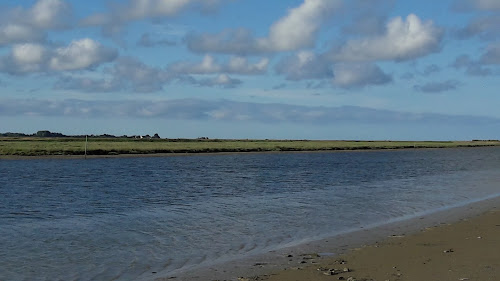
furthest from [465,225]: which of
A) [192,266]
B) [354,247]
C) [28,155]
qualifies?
[28,155]

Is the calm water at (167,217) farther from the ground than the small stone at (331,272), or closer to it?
closer to it

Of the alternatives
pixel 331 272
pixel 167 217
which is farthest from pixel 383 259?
pixel 167 217

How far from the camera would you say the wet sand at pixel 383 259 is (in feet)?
32.4

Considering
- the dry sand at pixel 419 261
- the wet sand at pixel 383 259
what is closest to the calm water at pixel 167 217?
the wet sand at pixel 383 259

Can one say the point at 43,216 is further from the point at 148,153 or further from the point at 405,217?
the point at 148,153

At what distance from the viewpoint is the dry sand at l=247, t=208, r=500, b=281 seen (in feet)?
31.8

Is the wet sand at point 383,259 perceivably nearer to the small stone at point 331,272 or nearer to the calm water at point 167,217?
the small stone at point 331,272

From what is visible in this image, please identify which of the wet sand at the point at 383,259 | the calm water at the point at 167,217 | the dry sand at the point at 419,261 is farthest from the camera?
the calm water at the point at 167,217

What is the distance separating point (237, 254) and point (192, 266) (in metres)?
1.64

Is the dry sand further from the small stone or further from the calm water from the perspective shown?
the calm water

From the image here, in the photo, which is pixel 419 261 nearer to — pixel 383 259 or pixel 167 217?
pixel 383 259

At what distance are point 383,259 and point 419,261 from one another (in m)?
0.79

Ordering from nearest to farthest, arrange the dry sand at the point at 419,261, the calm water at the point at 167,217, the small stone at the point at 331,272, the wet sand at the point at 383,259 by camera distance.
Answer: the dry sand at the point at 419,261 < the wet sand at the point at 383,259 < the small stone at the point at 331,272 < the calm water at the point at 167,217

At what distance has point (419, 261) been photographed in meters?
11.0
